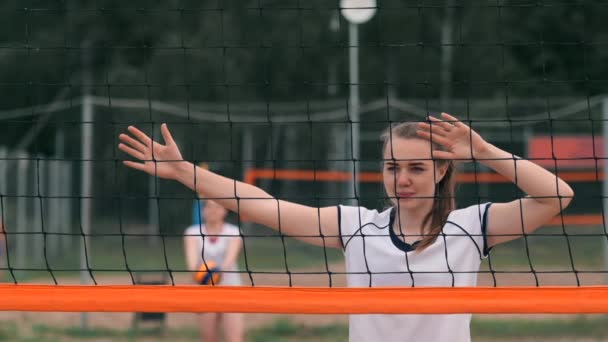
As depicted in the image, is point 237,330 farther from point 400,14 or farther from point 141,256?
point 400,14

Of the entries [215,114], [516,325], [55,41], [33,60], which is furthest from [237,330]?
[55,41]

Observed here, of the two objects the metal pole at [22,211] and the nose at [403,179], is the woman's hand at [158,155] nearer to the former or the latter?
the nose at [403,179]

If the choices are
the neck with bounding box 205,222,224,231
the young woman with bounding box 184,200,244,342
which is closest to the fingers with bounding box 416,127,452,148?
the young woman with bounding box 184,200,244,342

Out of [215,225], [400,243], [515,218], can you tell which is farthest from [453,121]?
[215,225]

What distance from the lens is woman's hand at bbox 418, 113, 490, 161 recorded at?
346 centimetres

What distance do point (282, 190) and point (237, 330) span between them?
472 inches

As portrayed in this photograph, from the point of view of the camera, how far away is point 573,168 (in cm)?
1891

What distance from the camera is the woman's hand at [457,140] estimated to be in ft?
11.3

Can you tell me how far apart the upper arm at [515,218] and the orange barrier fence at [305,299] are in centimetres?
20

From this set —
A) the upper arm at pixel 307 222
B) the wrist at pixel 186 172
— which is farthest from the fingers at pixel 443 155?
the wrist at pixel 186 172

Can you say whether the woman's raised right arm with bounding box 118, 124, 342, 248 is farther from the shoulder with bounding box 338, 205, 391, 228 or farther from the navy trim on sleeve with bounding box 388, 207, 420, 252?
the navy trim on sleeve with bounding box 388, 207, 420, 252

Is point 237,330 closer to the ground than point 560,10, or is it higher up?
closer to the ground

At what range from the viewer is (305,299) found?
3.71m

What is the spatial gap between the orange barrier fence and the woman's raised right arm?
238 millimetres
